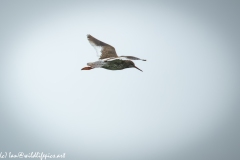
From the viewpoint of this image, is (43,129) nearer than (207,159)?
No

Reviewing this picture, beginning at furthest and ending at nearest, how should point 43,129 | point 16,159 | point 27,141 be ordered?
point 43,129 → point 27,141 → point 16,159

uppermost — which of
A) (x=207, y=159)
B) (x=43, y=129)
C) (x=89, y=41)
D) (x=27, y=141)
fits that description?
(x=43, y=129)

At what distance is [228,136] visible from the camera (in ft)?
374

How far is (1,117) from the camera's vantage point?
148 meters

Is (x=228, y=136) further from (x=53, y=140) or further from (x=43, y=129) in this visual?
(x=43, y=129)

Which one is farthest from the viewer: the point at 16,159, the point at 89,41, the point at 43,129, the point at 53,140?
the point at 43,129

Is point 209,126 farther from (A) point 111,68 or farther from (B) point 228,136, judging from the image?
(A) point 111,68

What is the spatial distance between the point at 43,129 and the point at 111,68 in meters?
137

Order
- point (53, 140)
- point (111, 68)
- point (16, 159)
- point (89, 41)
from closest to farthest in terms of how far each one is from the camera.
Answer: point (111, 68) < point (89, 41) < point (16, 159) < point (53, 140)

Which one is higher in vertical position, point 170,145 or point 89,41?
point 170,145

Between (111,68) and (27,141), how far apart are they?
10563 cm

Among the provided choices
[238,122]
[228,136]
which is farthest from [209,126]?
[228,136]

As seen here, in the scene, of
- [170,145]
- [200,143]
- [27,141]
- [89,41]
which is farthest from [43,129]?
[89,41]

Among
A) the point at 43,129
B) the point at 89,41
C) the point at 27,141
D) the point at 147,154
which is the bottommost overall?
the point at 89,41
